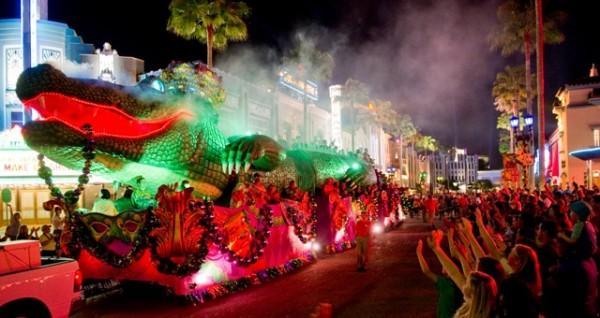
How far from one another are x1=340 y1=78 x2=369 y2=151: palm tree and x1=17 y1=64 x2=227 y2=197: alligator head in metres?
44.3

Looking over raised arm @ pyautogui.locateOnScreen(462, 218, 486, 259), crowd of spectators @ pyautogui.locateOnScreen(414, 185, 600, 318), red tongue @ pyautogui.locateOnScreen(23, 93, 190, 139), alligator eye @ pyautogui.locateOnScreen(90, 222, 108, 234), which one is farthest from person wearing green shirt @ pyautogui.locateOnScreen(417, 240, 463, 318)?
alligator eye @ pyautogui.locateOnScreen(90, 222, 108, 234)

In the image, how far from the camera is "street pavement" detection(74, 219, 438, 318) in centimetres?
871

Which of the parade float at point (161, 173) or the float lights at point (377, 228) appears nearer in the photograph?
the parade float at point (161, 173)

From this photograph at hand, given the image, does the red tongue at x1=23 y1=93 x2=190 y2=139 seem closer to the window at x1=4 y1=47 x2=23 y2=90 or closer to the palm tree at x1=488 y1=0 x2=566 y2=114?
the window at x1=4 y1=47 x2=23 y2=90

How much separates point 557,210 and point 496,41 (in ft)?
101

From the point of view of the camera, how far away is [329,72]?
4934cm

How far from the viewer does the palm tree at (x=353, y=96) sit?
5575cm

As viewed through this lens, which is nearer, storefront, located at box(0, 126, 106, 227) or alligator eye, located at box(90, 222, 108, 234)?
alligator eye, located at box(90, 222, 108, 234)

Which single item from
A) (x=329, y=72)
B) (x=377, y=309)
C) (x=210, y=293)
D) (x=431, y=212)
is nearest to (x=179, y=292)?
(x=210, y=293)

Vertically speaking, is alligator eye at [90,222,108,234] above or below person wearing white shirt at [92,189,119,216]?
below

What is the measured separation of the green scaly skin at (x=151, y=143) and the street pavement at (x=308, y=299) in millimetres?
2140

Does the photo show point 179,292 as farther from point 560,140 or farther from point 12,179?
point 560,140

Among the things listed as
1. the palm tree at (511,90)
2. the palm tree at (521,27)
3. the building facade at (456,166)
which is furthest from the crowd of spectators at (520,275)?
the building facade at (456,166)

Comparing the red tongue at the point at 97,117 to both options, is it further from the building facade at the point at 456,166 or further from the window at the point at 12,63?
the building facade at the point at 456,166
